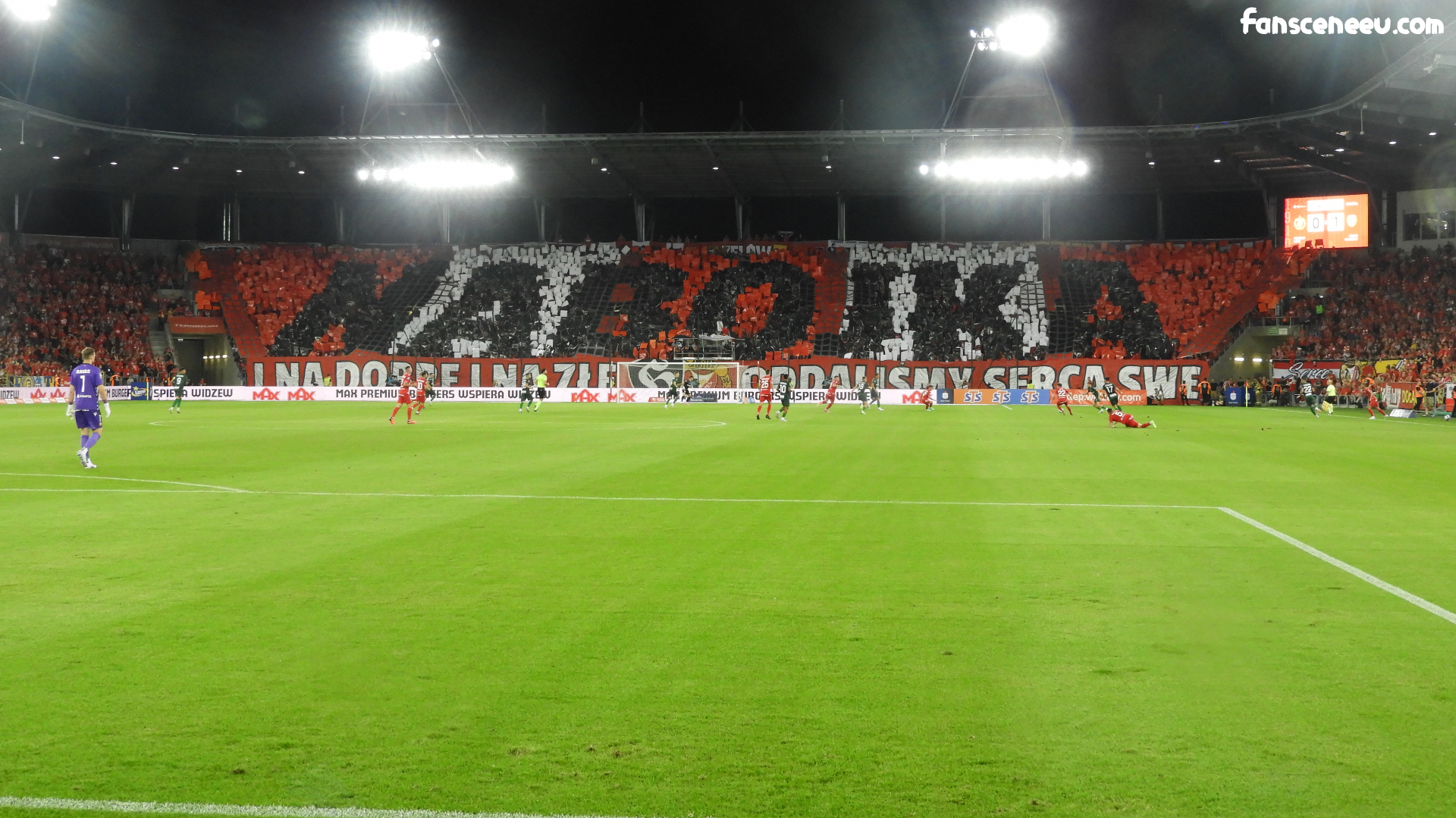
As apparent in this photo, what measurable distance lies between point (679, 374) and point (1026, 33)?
81.6ft

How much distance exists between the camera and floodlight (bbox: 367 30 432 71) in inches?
2094

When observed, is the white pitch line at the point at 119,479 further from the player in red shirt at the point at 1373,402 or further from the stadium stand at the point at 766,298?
the stadium stand at the point at 766,298

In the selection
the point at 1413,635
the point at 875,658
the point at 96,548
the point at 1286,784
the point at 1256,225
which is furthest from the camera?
the point at 1256,225

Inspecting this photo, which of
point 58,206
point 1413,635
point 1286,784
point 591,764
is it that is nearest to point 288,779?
point 591,764

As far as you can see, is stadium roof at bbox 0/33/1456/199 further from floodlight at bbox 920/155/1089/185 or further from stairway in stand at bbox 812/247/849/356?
stairway in stand at bbox 812/247/849/356

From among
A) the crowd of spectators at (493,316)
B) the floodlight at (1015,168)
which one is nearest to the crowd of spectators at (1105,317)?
the floodlight at (1015,168)

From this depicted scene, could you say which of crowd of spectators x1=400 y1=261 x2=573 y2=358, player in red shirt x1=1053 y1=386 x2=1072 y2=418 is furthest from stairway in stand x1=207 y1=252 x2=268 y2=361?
player in red shirt x1=1053 y1=386 x2=1072 y2=418

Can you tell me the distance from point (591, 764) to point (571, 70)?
62255 millimetres

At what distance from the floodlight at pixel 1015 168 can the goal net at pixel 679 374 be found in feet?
53.6

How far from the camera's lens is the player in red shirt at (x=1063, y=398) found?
46.3 m

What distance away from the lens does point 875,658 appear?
21.1ft

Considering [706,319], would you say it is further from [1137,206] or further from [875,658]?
[875,658]

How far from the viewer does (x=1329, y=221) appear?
61.9 m

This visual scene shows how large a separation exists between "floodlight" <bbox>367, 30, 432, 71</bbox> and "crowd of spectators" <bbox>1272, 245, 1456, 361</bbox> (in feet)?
158
